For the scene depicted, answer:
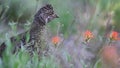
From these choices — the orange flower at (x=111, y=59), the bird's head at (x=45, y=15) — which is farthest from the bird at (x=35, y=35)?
the orange flower at (x=111, y=59)

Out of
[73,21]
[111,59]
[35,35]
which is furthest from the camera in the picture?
[73,21]

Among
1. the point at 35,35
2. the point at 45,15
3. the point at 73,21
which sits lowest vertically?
the point at 73,21

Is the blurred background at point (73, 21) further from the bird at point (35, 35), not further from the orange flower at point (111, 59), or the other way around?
the orange flower at point (111, 59)

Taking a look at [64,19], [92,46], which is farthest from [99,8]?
[92,46]

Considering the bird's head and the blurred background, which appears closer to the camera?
the bird's head

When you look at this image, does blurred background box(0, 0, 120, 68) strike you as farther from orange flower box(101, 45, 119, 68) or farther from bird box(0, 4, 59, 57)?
orange flower box(101, 45, 119, 68)

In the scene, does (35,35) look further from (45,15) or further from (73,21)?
(73,21)

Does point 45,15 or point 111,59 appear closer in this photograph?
point 111,59

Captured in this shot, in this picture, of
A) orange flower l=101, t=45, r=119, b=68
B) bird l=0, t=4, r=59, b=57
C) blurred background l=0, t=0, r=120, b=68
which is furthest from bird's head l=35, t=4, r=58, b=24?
orange flower l=101, t=45, r=119, b=68

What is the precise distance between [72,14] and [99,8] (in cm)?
42

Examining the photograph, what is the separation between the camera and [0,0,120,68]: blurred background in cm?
409

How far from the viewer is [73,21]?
488 centimetres

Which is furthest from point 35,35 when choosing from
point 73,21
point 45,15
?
point 73,21

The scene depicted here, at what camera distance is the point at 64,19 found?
516 cm
